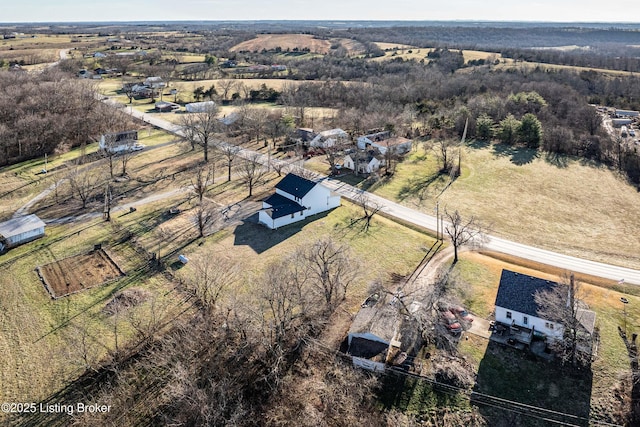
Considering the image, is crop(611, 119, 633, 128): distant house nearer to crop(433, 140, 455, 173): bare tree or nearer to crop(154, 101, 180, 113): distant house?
crop(433, 140, 455, 173): bare tree

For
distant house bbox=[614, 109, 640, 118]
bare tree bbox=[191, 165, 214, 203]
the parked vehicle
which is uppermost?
distant house bbox=[614, 109, 640, 118]

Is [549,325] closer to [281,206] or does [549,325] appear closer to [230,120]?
[281,206]

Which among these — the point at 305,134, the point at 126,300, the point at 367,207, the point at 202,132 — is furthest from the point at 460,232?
the point at 202,132

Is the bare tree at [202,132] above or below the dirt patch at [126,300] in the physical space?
above

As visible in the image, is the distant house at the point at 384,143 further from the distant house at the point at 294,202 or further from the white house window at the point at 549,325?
the white house window at the point at 549,325

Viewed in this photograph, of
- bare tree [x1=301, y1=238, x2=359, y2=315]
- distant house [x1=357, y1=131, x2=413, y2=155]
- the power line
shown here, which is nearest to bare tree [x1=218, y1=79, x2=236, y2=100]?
distant house [x1=357, y1=131, x2=413, y2=155]

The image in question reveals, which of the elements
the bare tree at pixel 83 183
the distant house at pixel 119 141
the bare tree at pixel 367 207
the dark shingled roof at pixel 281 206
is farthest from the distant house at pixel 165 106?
the bare tree at pixel 367 207
